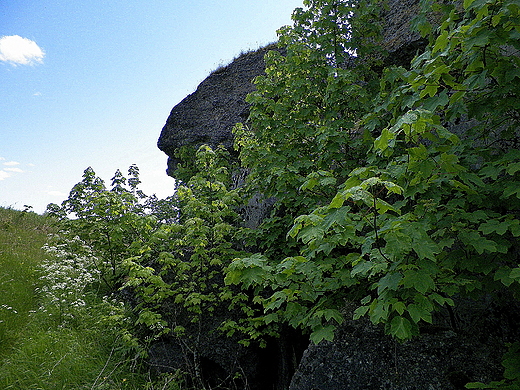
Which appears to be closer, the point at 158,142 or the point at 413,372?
the point at 413,372

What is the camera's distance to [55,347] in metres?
4.73

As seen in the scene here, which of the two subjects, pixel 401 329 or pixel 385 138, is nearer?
pixel 385 138

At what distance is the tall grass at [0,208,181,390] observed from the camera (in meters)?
4.12

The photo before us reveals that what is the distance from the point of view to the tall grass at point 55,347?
162 inches

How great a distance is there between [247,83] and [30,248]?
7.11 metres

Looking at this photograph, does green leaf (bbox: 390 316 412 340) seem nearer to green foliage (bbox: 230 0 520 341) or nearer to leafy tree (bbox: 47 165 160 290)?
green foliage (bbox: 230 0 520 341)

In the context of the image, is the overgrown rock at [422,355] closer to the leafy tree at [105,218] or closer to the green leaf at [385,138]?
the green leaf at [385,138]

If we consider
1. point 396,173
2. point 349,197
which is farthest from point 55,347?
point 396,173

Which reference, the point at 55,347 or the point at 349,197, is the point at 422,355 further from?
the point at 55,347

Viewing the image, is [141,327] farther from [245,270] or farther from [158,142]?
[158,142]

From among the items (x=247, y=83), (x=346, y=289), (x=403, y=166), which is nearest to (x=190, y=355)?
(x=346, y=289)

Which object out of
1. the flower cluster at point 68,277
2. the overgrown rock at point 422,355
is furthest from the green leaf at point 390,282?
the flower cluster at point 68,277

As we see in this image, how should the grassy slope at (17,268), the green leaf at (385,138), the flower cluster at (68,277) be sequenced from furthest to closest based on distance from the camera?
the flower cluster at (68,277) → the grassy slope at (17,268) → the green leaf at (385,138)

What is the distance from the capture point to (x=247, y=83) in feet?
28.8
